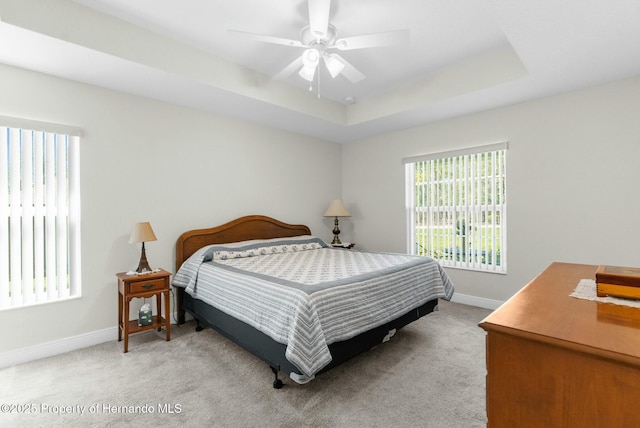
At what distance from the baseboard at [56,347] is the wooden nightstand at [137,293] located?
5.0 inches

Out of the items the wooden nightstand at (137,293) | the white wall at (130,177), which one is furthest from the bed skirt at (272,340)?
the white wall at (130,177)

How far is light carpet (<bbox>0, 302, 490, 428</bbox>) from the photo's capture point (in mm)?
1760

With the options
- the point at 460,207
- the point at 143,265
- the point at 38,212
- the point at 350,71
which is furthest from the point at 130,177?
the point at 460,207

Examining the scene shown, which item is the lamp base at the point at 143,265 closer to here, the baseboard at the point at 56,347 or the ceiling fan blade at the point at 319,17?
the baseboard at the point at 56,347

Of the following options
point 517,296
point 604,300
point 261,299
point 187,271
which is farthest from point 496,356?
point 187,271

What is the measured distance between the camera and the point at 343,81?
348 cm

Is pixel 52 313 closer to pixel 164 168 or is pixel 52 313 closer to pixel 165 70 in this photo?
pixel 164 168

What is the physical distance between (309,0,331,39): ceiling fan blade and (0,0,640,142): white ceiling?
9.3 inches

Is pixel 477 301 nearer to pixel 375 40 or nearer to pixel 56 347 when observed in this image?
pixel 375 40

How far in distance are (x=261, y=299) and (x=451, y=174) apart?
10.1 feet

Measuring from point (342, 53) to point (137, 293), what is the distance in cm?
→ 292

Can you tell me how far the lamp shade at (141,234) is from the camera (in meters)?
2.78

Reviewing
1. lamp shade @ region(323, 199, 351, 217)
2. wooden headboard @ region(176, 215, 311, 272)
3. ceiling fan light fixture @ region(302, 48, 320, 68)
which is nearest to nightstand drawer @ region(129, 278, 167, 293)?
wooden headboard @ region(176, 215, 311, 272)

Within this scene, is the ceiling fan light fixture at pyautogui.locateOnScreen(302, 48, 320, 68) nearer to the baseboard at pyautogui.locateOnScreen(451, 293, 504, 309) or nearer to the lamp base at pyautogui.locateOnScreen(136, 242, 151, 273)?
the lamp base at pyautogui.locateOnScreen(136, 242, 151, 273)
